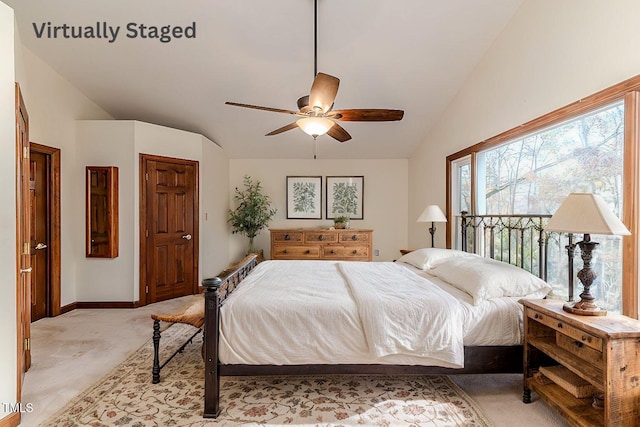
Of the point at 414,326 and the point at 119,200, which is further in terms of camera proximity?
the point at 119,200

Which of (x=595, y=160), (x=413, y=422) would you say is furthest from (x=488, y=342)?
(x=595, y=160)

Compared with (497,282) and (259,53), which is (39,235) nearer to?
(259,53)

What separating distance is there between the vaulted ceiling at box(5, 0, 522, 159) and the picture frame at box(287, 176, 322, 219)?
1.53 m

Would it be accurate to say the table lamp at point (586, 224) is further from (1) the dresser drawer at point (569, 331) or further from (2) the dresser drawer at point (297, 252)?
(2) the dresser drawer at point (297, 252)

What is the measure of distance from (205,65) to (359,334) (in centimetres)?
339

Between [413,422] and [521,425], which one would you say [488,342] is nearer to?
[521,425]

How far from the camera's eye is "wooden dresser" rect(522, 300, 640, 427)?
5.05ft

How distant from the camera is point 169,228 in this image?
180 inches

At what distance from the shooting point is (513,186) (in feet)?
10.3

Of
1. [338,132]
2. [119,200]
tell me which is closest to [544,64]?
[338,132]

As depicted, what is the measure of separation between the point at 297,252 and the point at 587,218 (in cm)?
421

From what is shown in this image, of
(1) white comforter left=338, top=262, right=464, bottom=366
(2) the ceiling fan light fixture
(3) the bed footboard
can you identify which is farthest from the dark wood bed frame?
(2) the ceiling fan light fixture

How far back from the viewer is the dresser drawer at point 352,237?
5.45m

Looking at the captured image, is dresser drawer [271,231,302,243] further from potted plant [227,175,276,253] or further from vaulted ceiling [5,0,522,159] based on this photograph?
vaulted ceiling [5,0,522,159]
